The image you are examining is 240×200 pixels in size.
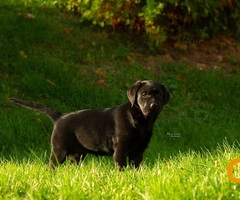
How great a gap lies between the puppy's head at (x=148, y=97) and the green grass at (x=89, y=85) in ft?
2.71

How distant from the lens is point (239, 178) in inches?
178

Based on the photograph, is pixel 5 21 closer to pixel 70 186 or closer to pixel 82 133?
pixel 82 133

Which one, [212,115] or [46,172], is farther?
[212,115]

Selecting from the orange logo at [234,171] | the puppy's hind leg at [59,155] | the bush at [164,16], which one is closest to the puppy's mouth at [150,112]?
the puppy's hind leg at [59,155]

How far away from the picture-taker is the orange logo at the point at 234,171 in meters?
4.48

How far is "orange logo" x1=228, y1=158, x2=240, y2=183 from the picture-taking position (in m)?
4.48

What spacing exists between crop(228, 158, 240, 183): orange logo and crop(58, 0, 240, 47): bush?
8.20 metres

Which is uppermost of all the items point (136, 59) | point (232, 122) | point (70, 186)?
point (70, 186)

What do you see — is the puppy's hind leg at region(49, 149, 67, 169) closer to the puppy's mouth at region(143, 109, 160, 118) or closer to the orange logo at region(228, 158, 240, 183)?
the puppy's mouth at region(143, 109, 160, 118)

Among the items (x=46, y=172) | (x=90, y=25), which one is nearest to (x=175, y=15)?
(x=90, y=25)

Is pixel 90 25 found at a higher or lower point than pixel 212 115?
higher

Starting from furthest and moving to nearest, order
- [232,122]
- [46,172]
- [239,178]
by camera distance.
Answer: [232,122], [46,172], [239,178]

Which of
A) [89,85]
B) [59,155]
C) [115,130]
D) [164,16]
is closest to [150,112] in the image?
[115,130]

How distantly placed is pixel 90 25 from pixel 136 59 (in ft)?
6.15
